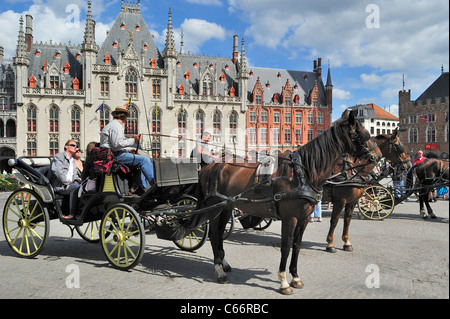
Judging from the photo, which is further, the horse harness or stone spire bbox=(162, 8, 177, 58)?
stone spire bbox=(162, 8, 177, 58)

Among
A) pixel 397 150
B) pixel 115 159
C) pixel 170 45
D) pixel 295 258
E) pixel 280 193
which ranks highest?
pixel 170 45

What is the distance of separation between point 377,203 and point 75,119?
3143cm

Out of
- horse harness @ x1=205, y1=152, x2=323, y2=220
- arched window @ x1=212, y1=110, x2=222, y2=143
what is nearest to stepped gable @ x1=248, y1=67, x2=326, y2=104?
arched window @ x1=212, y1=110, x2=222, y2=143

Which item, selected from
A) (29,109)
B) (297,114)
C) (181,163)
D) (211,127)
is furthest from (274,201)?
(297,114)

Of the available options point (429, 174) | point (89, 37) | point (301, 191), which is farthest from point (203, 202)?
point (89, 37)

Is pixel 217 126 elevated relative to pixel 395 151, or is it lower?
elevated

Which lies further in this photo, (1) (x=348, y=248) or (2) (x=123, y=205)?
(1) (x=348, y=248)

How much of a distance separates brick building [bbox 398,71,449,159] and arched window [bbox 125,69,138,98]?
35.2m

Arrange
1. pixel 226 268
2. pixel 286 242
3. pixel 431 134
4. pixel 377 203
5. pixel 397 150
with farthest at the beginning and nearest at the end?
pixel 431 134
pixel 377 203
pixel 397 150
pixel 226 268
pixel 286 242

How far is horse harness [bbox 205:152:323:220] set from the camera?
13.2 ft

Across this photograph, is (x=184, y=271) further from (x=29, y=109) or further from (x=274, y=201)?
(x=29, y=109)

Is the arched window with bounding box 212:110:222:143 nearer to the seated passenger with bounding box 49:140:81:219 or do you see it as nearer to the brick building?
the brick building

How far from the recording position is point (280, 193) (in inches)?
162

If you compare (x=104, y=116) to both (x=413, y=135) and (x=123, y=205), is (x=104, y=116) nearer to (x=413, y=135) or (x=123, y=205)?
(x=123, y=205)
